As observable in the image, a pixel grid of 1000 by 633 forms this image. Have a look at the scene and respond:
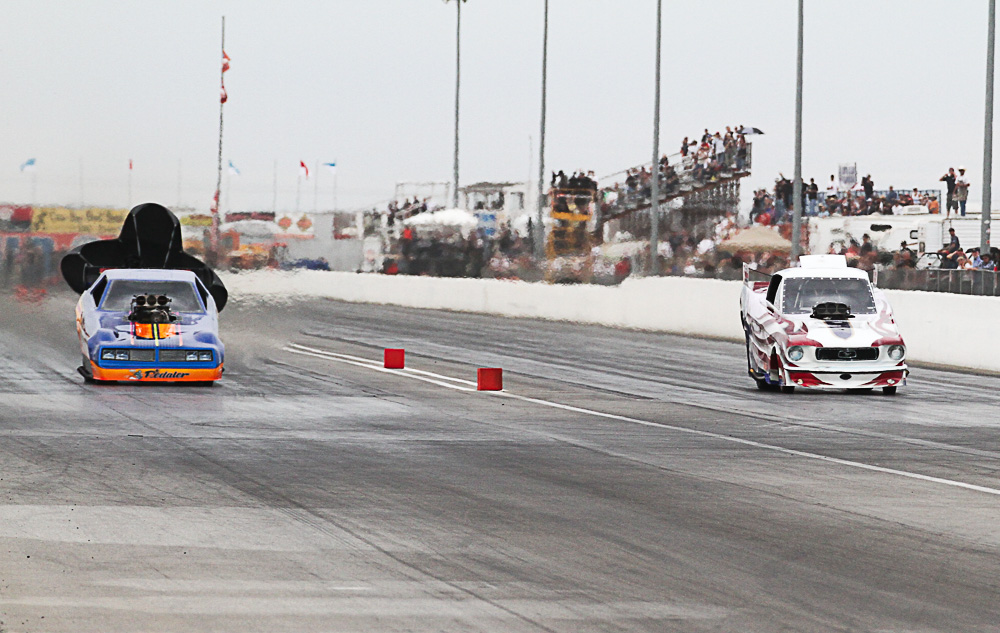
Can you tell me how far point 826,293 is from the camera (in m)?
20.2

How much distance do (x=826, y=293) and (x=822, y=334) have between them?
4.27 feet

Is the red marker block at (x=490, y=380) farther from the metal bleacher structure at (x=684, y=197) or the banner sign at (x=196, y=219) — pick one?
the metal bleacher structure at (x=684, y=197)

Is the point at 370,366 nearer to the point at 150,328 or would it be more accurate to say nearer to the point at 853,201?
the point at 150,328

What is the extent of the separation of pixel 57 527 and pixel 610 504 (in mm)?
3530

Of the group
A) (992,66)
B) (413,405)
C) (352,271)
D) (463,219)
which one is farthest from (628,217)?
(413,405)

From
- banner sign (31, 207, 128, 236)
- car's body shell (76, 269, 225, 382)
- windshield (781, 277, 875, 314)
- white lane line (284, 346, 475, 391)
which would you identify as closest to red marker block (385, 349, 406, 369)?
white lane line (284, 346, 475, 391)

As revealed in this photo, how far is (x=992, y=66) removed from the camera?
31609 mm

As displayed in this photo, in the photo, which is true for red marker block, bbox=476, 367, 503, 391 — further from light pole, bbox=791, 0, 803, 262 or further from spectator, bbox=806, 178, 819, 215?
spectator, bbox=806, 178, 819, 215

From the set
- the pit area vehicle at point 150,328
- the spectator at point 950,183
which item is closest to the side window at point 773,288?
the pit area vehicle at point 150,328

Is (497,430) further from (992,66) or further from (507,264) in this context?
(507,264)

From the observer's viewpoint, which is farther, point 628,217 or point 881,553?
point 628,217

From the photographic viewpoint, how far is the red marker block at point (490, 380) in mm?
19312

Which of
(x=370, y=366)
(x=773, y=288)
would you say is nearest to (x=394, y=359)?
(x=370, y=366)

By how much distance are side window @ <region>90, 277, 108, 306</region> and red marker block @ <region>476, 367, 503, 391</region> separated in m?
4.92
